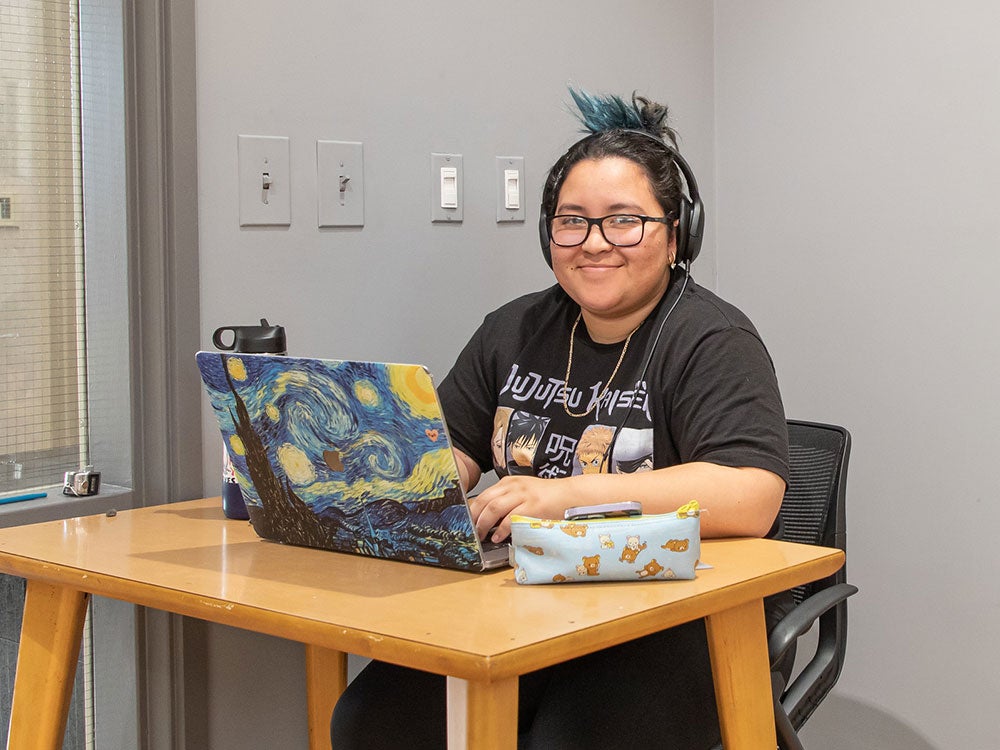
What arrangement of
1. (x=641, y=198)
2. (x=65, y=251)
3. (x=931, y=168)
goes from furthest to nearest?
(x=931, y=168)
(x=65, y=251)
(x=641, y=198)

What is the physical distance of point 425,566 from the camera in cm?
124

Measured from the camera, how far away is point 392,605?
1.09 metres

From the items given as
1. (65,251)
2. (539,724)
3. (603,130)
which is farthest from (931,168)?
(65,251)

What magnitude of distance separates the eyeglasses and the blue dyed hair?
51 mm

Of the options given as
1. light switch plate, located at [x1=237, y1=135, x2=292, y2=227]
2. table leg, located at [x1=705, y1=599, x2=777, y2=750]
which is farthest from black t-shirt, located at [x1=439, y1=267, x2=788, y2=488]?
light switch plate, located at [x1=237, y1=135, x2=292, y2=227]

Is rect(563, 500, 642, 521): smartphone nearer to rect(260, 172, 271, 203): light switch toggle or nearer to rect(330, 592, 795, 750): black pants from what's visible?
rect(330, 592, 795, 750): black pants

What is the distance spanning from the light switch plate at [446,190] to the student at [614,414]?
0.96 ft

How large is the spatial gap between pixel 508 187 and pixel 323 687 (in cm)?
90

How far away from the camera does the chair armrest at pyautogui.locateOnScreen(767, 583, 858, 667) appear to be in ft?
4.38

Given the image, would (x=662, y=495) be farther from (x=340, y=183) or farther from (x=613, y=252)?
(x=340, y=183)

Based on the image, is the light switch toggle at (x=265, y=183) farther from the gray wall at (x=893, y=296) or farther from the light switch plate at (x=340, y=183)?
the gray wall at (x=893, y=296)

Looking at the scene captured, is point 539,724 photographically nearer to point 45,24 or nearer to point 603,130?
point 603,130

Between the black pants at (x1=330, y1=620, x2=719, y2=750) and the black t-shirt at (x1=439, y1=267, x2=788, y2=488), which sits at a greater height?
the black t-shirt at (x1=439, y1=267, x2=788, y2=488)

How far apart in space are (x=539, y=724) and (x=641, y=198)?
689mm
